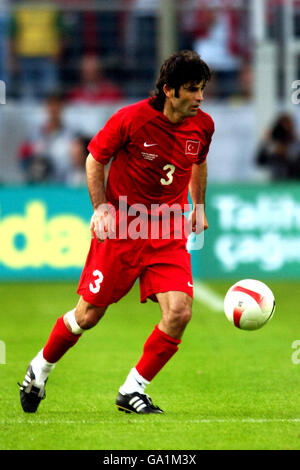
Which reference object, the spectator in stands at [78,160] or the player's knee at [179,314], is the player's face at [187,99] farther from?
the spectator in stands at [78,160]

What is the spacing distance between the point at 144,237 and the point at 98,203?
14.9 inches

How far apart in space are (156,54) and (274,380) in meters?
8.63

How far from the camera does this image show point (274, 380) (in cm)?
687

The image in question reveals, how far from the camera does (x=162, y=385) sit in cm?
675

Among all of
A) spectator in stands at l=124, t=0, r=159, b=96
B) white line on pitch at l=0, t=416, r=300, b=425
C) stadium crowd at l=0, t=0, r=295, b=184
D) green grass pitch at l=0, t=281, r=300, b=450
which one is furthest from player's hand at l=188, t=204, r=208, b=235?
spectator in stands at l=124, t=0, r=159, b=96

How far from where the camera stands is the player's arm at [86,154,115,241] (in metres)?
5.62

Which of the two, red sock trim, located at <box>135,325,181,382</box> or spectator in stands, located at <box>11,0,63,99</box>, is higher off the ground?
spectator in stands, located at <box>11,0,63,99</box>

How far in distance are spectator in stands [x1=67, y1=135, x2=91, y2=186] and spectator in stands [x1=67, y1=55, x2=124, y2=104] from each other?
106cm

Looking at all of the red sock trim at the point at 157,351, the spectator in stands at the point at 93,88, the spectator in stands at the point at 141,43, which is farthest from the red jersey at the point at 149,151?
the spectator in stands at the point at 141,43

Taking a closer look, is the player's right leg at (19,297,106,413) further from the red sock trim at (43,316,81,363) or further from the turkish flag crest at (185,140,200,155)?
the turkish flag crest at (185,140,200,155)

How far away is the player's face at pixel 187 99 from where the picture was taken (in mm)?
5586

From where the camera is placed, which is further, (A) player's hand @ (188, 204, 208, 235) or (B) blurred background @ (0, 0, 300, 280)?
(B) blurred background @ (0, 0, 300, 280)
